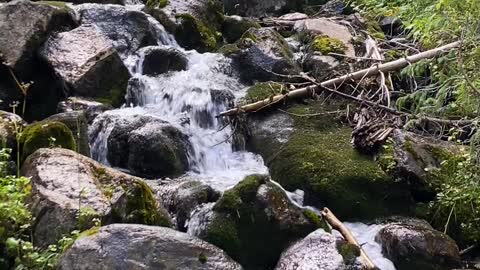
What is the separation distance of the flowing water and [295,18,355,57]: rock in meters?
1.91

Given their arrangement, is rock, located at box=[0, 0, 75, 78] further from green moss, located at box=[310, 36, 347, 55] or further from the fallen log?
green moss, located at box=[310, 36, 347, 55]

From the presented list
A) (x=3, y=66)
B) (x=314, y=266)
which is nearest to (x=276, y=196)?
(x=314, y=266)

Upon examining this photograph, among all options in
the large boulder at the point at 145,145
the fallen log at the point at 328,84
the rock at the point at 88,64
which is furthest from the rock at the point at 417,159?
the rock at the point at 88,64

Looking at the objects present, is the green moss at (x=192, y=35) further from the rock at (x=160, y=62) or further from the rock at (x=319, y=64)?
→ the rock at (x=319, y=64)

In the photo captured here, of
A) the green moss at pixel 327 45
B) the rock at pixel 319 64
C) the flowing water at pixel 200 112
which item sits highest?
the green moss at pixel 327 45

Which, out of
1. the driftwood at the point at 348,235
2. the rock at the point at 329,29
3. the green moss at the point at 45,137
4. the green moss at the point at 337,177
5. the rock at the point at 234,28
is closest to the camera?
the driftwood at the point at 348,235

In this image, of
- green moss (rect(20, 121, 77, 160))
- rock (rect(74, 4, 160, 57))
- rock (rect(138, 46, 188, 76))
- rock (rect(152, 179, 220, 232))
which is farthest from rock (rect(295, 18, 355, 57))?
green moss (rect(20, 121, 77, 160))

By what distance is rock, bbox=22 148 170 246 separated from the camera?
13.1 feet

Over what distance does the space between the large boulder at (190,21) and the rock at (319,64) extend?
2.12m

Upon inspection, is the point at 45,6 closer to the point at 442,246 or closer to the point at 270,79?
the point at 270,79

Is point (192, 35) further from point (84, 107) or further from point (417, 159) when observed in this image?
point (417, 159)

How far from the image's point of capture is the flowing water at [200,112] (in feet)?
23.1

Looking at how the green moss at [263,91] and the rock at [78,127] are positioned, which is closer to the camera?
the rock at [78,127]

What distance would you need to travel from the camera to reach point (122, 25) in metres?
9.55
